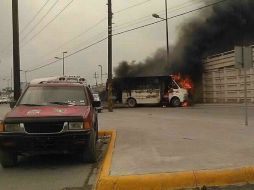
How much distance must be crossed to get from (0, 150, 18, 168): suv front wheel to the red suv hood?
77 cm

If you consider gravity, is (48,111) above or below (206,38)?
below

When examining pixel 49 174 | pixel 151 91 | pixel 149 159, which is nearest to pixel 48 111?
pixel 49 174

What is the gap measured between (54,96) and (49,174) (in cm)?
240

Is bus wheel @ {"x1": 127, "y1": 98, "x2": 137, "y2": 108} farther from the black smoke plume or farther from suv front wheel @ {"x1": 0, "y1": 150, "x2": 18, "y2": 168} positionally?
suv front wheel @ {"x1": 0, "y1": 150, "x2": 18, "y2": 168}

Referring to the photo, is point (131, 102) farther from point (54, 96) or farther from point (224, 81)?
point (54, 96)

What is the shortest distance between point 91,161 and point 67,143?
37.6 inches

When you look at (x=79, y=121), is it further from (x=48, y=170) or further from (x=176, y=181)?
(x=176, y=181)

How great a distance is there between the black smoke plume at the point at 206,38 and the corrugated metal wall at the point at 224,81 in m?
2.21

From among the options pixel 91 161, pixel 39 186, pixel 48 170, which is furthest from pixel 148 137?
pixel 39 186

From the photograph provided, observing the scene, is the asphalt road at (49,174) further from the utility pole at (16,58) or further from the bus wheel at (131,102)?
the bus wheel at (131,102)

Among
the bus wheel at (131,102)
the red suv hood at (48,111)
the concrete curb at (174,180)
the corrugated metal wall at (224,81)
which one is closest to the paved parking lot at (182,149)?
the concrete curb at (174,180)

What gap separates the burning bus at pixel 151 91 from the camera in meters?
39.8

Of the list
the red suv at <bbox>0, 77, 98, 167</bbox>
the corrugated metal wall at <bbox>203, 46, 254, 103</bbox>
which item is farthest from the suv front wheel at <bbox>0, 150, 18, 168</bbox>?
the corrugated metal wall at <bbox>203, 46, 254, 103</bbox>

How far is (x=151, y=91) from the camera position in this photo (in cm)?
4081
